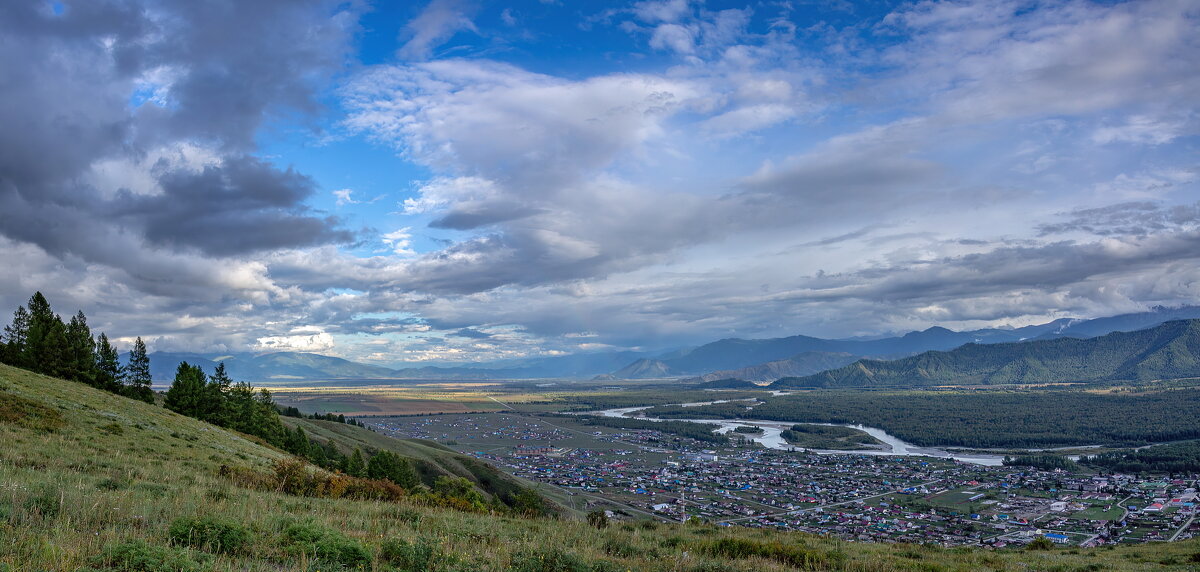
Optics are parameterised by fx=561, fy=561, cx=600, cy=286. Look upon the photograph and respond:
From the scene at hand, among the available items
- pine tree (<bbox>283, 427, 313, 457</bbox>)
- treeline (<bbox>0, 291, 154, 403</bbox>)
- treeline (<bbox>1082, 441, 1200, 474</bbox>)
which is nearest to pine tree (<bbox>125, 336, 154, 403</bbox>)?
treeline (<bbox>0, 291, 154, 403</bbox>)

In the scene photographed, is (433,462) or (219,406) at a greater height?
(219,406)

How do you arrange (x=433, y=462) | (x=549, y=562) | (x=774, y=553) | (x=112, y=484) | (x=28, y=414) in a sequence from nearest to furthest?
(x=549, y=562) → (x=112, y=484) → (x=774, y=553) → (x=28, y=414) → (x=433, y=462)

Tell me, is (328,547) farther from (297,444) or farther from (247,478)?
(297,444)

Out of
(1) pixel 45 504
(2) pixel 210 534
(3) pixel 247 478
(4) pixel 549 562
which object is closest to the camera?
(2) pixel 210 534

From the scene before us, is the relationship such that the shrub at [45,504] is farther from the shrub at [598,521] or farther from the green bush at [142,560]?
the shrub at [598,521]

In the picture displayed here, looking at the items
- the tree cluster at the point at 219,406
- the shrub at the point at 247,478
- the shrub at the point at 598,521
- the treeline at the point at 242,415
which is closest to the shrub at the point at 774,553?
the shrub at the point at 598,521

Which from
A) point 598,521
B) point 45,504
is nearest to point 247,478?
point 45,504
